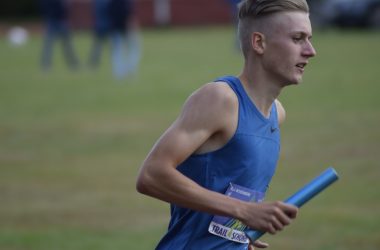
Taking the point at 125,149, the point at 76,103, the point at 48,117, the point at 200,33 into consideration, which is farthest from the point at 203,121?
the point at 200,33

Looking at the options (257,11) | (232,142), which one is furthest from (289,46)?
(232,142)

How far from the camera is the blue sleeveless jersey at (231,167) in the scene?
4113 mm

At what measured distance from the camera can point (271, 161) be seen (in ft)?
14.1

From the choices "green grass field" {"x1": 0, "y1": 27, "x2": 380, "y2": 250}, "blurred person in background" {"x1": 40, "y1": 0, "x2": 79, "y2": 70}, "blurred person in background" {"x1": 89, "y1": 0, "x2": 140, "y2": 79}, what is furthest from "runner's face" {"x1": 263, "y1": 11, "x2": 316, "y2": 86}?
"blurred person in background" {"x1": 40, "y1": 0, "x2": 79, "y2": 70}

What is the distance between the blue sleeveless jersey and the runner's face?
19 centimetres

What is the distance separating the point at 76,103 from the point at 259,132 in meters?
15.6

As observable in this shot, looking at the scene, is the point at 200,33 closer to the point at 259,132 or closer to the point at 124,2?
the point at 124,2

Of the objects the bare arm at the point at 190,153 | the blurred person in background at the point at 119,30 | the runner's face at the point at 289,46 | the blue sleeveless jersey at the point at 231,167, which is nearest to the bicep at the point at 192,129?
the bare arm at the point at 190,153

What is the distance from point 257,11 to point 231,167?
68cm

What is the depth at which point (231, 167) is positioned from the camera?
415cm

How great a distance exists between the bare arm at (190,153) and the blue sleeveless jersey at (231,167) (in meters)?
0.08

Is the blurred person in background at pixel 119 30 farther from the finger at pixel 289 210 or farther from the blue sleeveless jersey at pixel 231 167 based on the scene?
the finger at pixel 289 210

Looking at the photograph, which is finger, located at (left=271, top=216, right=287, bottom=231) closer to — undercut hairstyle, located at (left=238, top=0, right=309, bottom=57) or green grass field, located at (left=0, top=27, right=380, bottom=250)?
undercut hairstyle, located at (left=238, top=0, right=309, bottom=57)

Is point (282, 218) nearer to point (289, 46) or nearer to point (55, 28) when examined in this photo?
point (289, 46)
